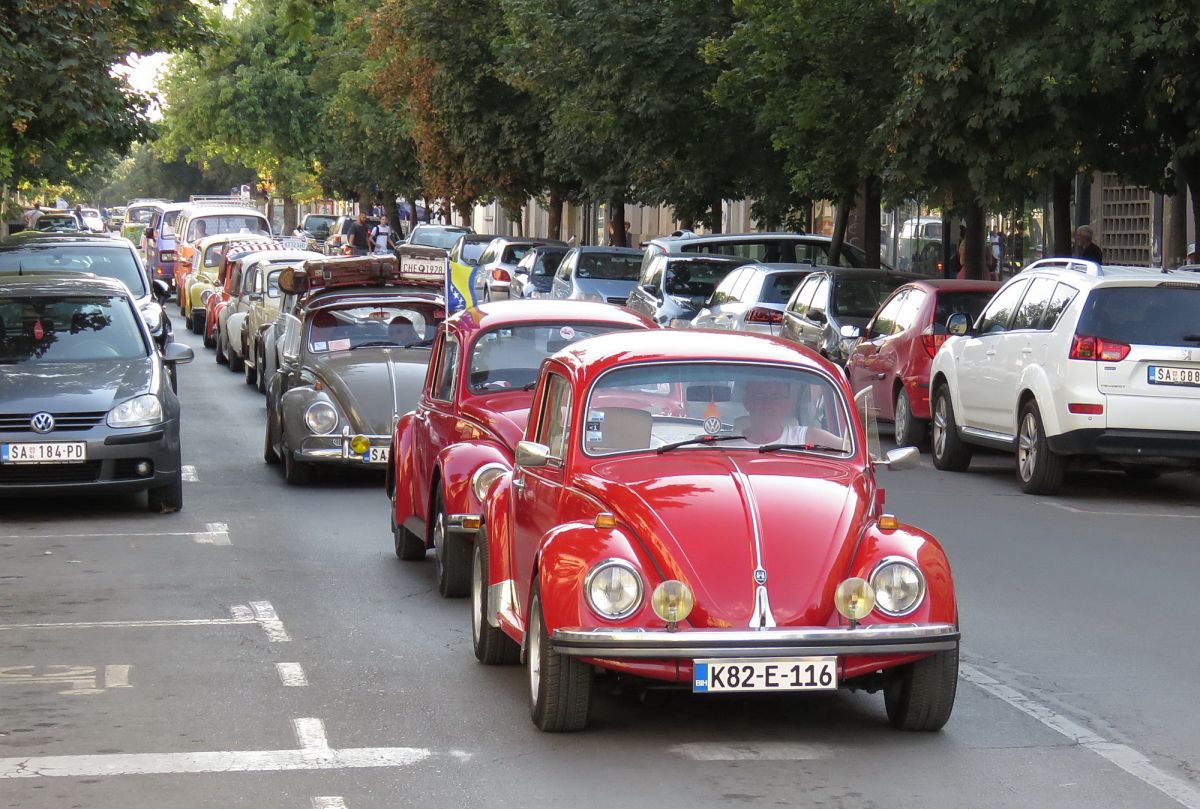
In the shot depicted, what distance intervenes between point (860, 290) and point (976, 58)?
2.80m

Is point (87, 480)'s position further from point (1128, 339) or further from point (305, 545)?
point (1128, 339)

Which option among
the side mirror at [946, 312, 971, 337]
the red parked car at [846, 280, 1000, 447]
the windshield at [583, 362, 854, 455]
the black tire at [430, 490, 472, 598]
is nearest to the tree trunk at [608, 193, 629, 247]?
the red parked car at [846, 280, 1000, 447]

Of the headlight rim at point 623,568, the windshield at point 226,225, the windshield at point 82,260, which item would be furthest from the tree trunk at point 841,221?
the headlight rim at point 623,568

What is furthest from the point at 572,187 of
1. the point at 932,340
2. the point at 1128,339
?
the point at 1128,339

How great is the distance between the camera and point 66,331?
14.9 m

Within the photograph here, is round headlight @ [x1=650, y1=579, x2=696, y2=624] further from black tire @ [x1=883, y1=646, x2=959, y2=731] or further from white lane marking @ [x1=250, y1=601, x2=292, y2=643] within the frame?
white lane marking @ [x1=250, y1=601, x2=292, y2=643]

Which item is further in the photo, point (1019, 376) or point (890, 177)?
point (890, 177)

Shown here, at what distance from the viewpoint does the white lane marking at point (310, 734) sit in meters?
7.11

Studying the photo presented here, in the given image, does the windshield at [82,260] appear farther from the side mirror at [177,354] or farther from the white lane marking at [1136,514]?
→ the white lane marking at [1136,514]

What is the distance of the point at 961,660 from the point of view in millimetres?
8828

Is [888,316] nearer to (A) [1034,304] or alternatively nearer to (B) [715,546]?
(A) [1034,304]

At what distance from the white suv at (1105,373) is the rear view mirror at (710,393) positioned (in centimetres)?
741

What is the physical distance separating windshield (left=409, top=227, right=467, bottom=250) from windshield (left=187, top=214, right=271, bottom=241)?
12.6ft

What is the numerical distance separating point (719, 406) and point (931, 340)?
36.3 feet
